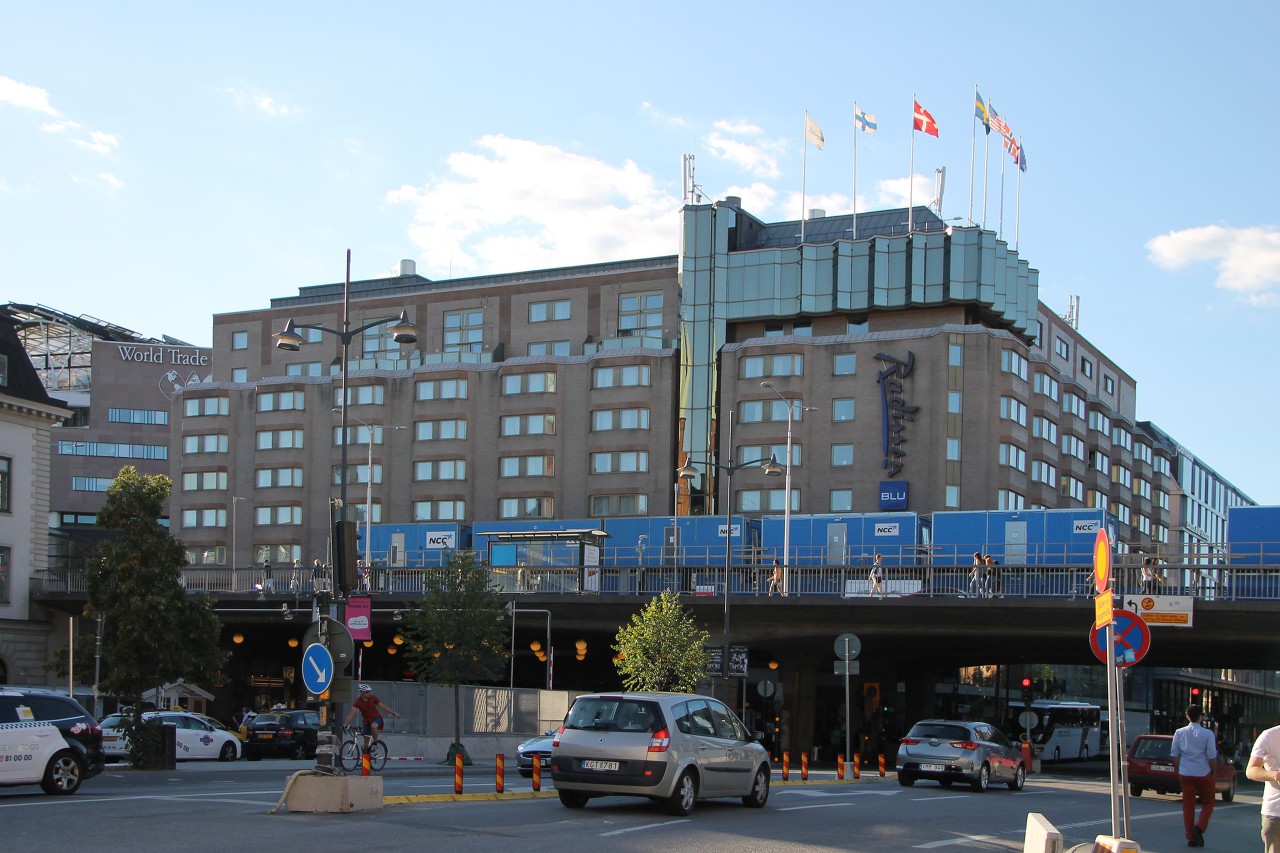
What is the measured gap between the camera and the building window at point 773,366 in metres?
79.8

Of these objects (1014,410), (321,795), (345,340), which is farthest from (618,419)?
(321,795)

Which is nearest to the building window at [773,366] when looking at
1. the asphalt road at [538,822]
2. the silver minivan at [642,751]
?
the asphalt road at [538,822]

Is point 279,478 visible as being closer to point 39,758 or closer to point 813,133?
point 813,133

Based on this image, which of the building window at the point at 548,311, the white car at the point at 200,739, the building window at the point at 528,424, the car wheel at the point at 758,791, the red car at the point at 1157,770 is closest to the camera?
the car wheel at the point at 758,791

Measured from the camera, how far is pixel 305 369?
93125 mm

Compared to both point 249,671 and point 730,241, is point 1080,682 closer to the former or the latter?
point 730,241

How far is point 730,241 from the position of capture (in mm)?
85188

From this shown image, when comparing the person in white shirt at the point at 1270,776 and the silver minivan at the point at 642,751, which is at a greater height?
the person in white shirt at the point at 1270,776

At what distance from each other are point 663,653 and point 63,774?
87.6 feet

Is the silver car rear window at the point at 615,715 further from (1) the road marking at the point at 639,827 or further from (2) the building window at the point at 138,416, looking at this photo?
(2) the building window at the point at 138,416

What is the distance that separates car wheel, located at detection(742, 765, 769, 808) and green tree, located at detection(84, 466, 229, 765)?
18899 millimetres

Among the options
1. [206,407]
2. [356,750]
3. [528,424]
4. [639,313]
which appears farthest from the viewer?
[206,407]

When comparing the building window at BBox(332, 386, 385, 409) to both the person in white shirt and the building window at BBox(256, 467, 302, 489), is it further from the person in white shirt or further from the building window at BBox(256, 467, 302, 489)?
the person in white shirt

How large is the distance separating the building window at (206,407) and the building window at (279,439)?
11.0ft
